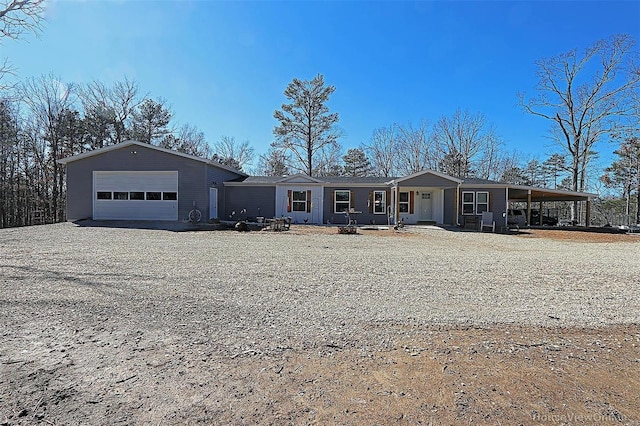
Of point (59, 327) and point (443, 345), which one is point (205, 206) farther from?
point (443, 345)

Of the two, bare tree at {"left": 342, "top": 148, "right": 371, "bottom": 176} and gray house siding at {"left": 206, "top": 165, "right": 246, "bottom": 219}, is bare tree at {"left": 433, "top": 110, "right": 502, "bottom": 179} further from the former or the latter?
gray house siding at {"left": 206, "top": 165, "right": 246, "bottom": 219}

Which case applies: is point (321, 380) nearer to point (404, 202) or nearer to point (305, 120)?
point (404, 202)

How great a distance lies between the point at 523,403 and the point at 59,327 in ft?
12.7

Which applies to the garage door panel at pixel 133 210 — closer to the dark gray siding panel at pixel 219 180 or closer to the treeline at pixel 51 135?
the dark gray siding panel at pixel 219 180

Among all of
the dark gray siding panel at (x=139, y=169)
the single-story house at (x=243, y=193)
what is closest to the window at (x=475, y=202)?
the single-story house at (x=243, y=193)

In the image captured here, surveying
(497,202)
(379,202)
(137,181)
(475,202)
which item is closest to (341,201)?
(379,202)

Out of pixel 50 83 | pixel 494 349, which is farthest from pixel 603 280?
pixel 50 83

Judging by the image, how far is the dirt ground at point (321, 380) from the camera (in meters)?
2.03

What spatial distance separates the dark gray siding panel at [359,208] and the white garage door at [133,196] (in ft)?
26.2

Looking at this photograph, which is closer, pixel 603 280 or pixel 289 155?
pixel 603 280

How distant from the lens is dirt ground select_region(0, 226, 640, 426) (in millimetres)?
2031

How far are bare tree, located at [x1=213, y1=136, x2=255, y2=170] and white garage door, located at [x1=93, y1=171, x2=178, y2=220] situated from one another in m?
17.8

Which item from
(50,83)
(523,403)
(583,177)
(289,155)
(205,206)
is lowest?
(523,403)

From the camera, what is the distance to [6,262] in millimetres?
6660
